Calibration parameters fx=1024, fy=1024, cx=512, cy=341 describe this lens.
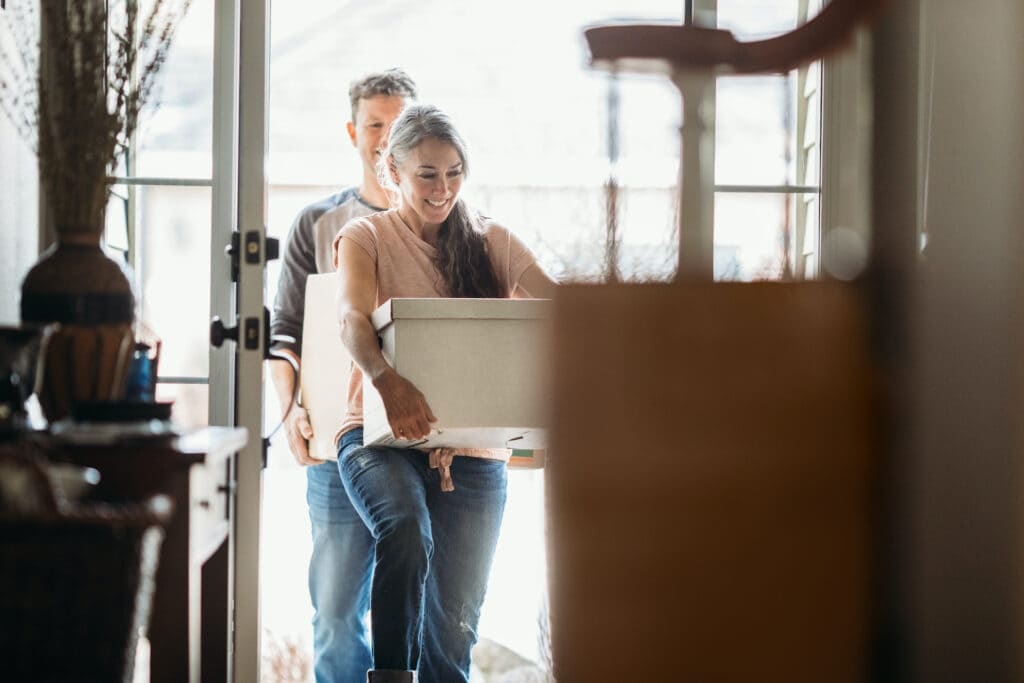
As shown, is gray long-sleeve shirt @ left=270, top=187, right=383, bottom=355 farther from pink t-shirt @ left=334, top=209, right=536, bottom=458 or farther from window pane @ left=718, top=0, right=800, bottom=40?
window pane @ left=718, top=0, right=800, bottom=40

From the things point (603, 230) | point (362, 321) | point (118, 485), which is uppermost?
point (603, 230)

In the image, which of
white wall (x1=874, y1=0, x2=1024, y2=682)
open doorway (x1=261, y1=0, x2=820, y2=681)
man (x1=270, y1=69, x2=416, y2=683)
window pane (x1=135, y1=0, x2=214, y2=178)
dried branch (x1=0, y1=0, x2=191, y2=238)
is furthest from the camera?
man (x1=270, y1=69, x2=416, y2=683)

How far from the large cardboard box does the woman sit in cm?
16

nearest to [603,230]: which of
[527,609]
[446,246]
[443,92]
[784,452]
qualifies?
[784,452]

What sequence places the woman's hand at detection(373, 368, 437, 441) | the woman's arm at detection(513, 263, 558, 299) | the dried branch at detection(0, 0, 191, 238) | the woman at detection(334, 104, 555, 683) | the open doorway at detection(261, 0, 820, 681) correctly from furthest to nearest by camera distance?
the woman's arm at detection(513, 263, 558, 299) → the woman at detection(334, 104, 555, 683) → the woman's hand at detection(373, 368, 437, 441) → the dried branch at detection(0, 0, 191, 238) → the open doorway at detection(261, 0, 820, 681)

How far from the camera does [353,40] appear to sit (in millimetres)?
2760

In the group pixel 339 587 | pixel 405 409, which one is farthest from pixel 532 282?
pixel 339 587

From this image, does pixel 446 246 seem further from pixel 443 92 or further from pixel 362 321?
pixel 443 92

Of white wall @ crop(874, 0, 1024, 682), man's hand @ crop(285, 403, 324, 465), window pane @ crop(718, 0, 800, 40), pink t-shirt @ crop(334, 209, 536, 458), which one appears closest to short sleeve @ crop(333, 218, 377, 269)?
pink t-shirt @ crop(334, 209, 536, 458)

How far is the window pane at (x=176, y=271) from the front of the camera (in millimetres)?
2156

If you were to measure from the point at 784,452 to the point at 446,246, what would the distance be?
3.32 ft

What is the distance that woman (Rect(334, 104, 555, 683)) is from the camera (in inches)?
76.4

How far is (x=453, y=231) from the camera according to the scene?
2051 millimetres

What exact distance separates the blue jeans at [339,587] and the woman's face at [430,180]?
64cm
